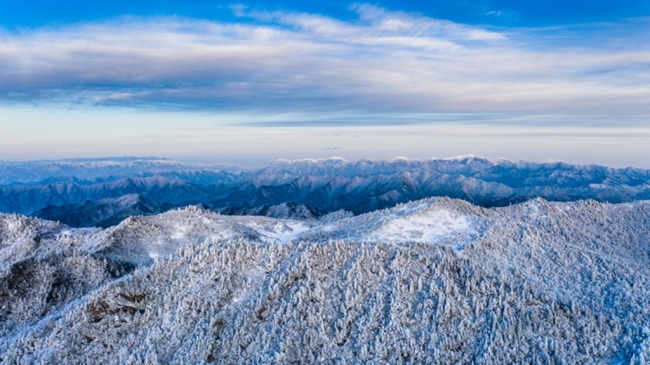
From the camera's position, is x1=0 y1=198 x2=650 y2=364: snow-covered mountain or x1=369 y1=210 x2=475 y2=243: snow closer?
x1=0 y1=198 x2=650 y2=364: snow-covered mountain

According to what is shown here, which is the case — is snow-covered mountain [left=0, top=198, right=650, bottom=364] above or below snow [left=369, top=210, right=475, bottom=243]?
below

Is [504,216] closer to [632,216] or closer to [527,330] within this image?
[632,216]

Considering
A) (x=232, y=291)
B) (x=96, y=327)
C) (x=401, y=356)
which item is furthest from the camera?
(x=232, y=291)

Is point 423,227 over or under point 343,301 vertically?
over

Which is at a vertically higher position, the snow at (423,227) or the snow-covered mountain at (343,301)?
the snow at (423,227)

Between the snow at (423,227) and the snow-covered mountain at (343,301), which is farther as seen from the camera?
the snow at (423,227)

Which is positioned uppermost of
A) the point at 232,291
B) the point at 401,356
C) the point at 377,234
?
the point at 377,234

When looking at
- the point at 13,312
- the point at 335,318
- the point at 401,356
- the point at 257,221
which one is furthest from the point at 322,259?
the point at 13,312

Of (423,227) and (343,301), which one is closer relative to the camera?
(343,301)
